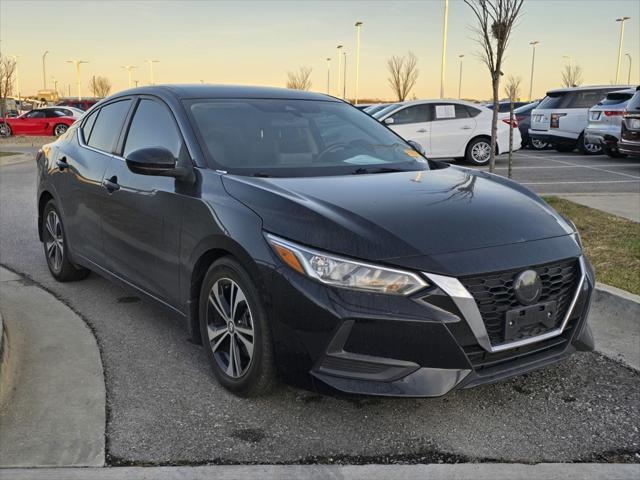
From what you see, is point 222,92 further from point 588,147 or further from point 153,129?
point 588,147

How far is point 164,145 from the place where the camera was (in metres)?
3.95

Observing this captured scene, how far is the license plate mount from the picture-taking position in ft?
9.45

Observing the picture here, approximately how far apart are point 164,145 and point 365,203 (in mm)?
1458

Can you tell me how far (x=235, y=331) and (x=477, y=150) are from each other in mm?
12614

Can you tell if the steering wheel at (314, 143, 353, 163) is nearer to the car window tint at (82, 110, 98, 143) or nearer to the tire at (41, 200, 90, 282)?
the car window tint at (82, 110, 98, 143)

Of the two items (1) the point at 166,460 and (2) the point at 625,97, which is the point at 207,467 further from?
(2) the point at 625,97

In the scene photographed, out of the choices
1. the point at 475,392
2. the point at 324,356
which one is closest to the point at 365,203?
the point at 324,356

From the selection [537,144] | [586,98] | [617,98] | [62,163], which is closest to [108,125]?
[62,163]

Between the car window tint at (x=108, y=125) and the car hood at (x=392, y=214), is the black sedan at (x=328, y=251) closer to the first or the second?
the car hood at (x=392, y=214)

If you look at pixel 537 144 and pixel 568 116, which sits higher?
pixel 568 116

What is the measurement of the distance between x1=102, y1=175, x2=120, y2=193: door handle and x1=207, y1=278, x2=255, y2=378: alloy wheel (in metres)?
1.28

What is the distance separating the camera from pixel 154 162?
3.55m

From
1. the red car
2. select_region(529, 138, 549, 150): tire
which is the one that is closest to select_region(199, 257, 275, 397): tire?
select_region(529, 138, 549, 150): tire

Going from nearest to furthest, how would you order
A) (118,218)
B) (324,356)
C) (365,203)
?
(324,356) < (365,203) < (118,218)
